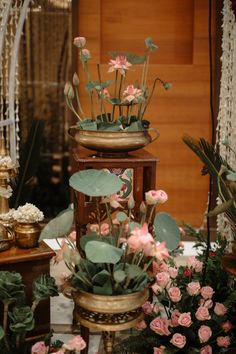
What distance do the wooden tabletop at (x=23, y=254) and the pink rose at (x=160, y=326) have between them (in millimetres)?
459

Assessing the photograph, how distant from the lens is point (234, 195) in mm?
1690

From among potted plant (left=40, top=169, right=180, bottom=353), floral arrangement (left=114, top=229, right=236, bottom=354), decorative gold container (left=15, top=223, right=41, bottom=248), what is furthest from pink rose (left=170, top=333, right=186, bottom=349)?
decorative gold container (left=15, top=223, right=41, bottom=248)

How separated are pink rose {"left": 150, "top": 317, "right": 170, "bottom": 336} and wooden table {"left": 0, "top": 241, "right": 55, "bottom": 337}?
16.6 inches

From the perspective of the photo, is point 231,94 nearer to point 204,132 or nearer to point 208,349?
point 204,132

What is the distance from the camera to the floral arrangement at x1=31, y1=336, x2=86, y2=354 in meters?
1.65

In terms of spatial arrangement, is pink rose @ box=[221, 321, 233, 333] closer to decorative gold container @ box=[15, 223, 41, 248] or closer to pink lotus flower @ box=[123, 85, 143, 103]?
decorative gold container @ box=[15, 223, 41, 248]

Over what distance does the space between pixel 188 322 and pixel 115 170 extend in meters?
0.72

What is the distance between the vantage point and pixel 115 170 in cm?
233

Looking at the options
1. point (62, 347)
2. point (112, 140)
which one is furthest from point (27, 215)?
point (62, 347)

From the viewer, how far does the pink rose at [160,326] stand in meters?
2.01

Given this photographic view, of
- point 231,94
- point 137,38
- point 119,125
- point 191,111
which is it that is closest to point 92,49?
point 137,38

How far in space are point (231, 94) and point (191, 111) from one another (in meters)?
0.97

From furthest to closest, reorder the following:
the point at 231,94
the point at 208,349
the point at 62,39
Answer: the point at 62,39
the point at 231,94
the point at 208,349

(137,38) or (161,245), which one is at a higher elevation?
(137,38)
